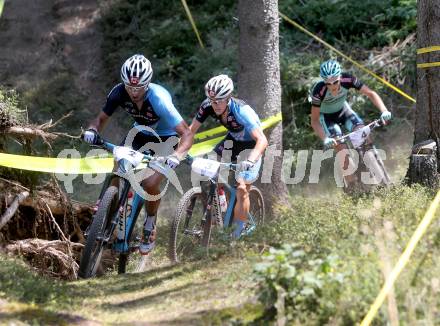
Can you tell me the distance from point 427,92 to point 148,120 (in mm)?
3069

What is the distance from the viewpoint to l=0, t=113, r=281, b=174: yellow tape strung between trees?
805 centimetres

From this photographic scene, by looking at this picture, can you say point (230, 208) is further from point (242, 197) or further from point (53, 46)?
point (53, 46)

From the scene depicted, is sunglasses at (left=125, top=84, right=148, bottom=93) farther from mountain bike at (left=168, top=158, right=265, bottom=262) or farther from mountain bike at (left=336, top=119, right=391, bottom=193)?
mountain bike at (left=336, top=119, right=391, bottom=193)

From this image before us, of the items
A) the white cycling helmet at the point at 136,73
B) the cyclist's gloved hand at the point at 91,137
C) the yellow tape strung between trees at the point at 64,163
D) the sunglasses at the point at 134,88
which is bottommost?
the yellow tape strung between trees at the point at 64,163

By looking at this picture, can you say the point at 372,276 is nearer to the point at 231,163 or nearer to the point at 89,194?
the point at 231,163

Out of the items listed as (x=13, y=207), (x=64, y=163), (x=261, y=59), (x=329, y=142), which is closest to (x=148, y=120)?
(x=64, y=163)

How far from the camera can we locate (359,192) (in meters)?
9.16

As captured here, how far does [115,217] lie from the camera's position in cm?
759

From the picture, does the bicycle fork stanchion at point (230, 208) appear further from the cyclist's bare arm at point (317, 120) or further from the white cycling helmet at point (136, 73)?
the cyclist's bare arm at point (317, 120)

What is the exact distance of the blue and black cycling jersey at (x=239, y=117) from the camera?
8.28 m

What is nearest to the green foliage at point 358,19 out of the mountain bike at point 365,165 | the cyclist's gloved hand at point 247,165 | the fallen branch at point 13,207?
the mountain bike at point 365,165

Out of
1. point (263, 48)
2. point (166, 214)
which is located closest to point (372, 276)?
point (263, 48)

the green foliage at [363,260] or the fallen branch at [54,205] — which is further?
the fallen branch at [54,205]

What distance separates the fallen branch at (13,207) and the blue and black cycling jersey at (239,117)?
2.10 metres
